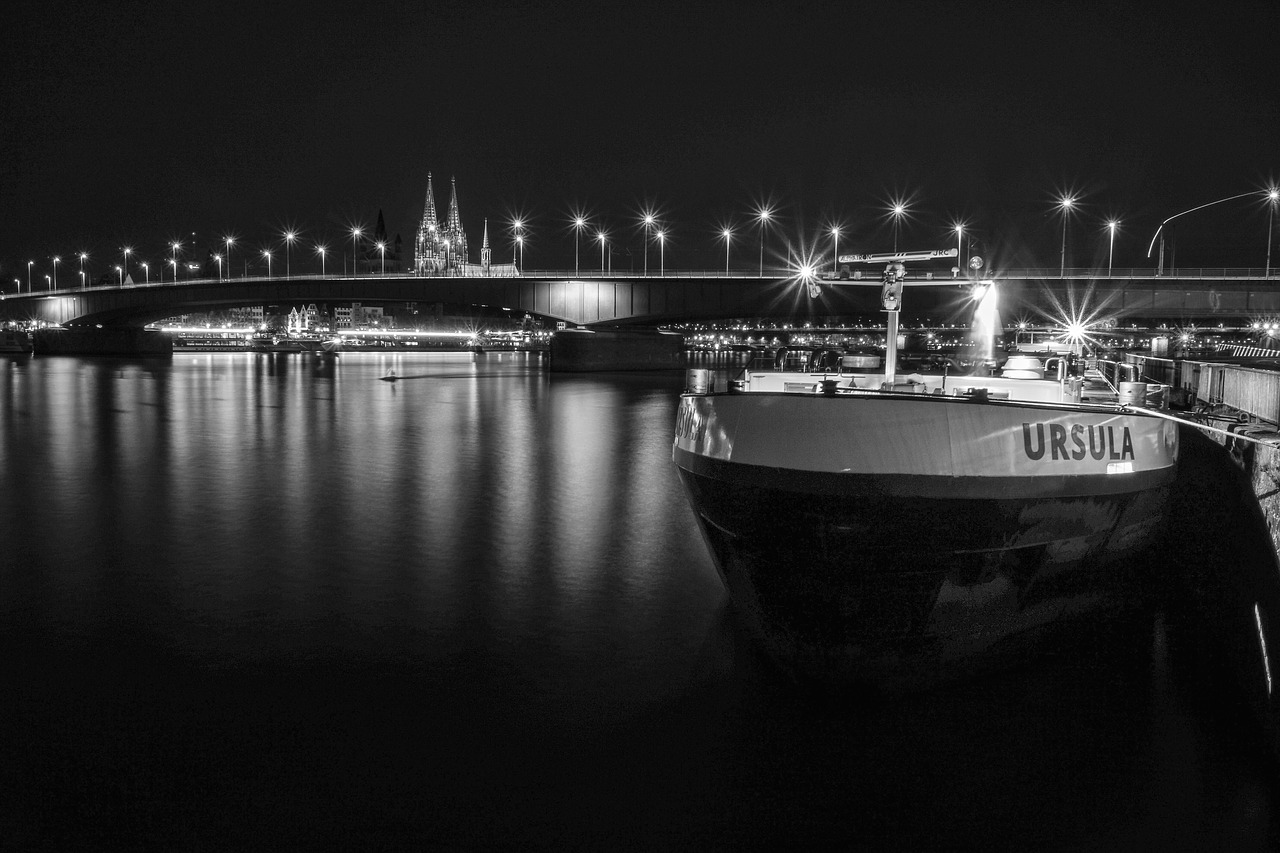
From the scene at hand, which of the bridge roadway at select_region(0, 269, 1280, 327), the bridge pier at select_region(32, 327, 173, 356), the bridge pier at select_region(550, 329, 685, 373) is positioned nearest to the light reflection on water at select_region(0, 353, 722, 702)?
the bridge roadway at select_region(0, 269, 1280, 327)

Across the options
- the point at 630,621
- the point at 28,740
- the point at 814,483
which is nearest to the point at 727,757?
the point at 814,483

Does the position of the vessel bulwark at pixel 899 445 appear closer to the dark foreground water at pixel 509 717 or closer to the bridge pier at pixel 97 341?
the dark foreground water at pixel 509 717

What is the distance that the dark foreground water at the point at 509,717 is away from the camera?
715 centimetres

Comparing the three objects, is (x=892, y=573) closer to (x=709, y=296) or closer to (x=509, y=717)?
(x=509, y=717)

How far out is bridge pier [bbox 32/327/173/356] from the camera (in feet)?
359

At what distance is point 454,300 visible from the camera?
7800 centimetres

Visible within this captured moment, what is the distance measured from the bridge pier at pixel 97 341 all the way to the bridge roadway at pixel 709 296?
4.78 m

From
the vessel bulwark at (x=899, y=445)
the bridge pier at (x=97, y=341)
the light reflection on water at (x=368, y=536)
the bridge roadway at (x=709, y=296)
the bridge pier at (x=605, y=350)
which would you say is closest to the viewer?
the vessel bulwark at (x=899, y=445)

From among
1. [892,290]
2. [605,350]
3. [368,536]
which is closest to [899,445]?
[892,290]

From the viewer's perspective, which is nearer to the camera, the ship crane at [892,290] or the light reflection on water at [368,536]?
the ship crane at [892,290]

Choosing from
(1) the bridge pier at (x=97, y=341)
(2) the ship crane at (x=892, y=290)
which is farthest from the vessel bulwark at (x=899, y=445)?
(1) the bridge pier at (x=97, y=341)

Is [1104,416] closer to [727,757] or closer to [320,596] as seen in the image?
[727,757]

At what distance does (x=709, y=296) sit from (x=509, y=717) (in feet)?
220

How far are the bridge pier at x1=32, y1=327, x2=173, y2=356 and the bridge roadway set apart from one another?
4783 millimetres
